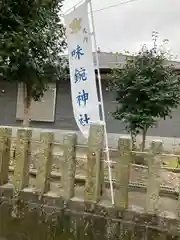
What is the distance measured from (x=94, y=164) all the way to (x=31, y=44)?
5.50 metres

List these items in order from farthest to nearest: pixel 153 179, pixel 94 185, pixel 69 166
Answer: pixel 69 166 < pixel 94 185 < pixel 153 179

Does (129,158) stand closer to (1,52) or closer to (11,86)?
(1,52)

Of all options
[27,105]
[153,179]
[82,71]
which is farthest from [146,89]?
[153,179]

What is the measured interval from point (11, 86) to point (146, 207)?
11644 millimetres

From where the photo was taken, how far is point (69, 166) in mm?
5758

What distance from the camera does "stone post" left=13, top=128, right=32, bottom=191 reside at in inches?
240

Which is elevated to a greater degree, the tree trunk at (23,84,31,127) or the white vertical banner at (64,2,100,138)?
the tree trunk at (23,84,31,127)

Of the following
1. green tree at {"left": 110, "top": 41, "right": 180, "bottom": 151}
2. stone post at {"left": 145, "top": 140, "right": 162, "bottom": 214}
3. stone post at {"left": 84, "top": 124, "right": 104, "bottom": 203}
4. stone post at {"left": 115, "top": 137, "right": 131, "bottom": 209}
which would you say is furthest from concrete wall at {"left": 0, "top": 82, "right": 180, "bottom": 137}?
stone post at {"left": 145, "top": 140, "right": 162, "bottom": 214}

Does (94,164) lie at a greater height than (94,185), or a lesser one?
greater

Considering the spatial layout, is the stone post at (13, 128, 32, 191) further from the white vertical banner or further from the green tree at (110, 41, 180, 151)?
the green tree at (110, 41, 180, 151)

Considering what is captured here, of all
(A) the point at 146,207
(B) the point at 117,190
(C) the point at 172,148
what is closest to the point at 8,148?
(B) the point at 117,190

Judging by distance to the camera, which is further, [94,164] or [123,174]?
[94,164]

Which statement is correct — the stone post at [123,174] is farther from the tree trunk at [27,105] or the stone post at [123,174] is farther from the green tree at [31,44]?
the tree trunk at [27,105]

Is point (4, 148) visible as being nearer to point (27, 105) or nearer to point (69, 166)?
point (69, 166)
